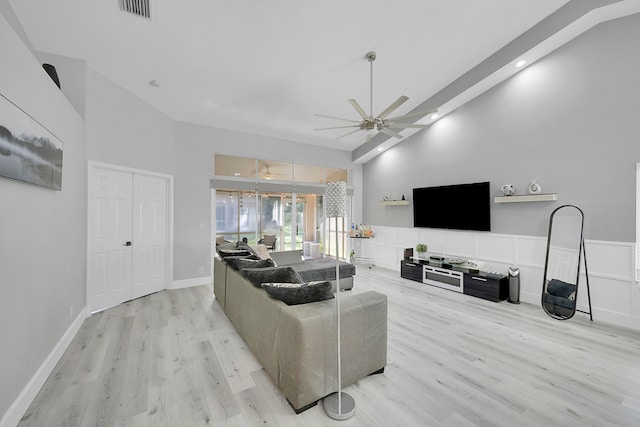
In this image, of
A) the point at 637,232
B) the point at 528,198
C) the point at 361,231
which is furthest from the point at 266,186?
the point at 637,232

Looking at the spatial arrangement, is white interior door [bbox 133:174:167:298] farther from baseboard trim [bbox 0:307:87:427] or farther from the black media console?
the black media console

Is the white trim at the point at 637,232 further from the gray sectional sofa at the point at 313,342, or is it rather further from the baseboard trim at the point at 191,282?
the baseboard trim at the point at 191,282

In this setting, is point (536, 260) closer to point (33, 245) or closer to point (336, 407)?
point (336, 407)

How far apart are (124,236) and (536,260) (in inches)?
260

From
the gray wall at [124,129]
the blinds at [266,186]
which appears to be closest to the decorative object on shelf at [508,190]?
the blinds at [266,186]

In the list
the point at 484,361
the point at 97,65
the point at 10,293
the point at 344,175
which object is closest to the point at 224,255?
the point at 10,293

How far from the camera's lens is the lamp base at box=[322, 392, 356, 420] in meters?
1.76

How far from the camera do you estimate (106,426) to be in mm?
1689

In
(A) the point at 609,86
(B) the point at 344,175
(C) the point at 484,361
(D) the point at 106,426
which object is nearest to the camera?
(D) the point at 106,426

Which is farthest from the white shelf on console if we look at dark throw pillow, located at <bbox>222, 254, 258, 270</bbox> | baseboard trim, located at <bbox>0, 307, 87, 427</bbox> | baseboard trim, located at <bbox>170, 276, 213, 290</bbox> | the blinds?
baseboard trim, located at <bbox>0, 307, 87, 427</bbox>

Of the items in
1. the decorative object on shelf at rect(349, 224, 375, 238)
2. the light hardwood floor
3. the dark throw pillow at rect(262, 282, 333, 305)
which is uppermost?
the decorative object on shelf at rect(349, 224, 375, 238)

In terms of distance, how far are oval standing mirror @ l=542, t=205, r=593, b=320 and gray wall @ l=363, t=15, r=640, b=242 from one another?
0.13 meters

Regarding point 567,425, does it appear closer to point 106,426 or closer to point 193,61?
point 106,426

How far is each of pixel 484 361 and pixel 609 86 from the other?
399 cm
